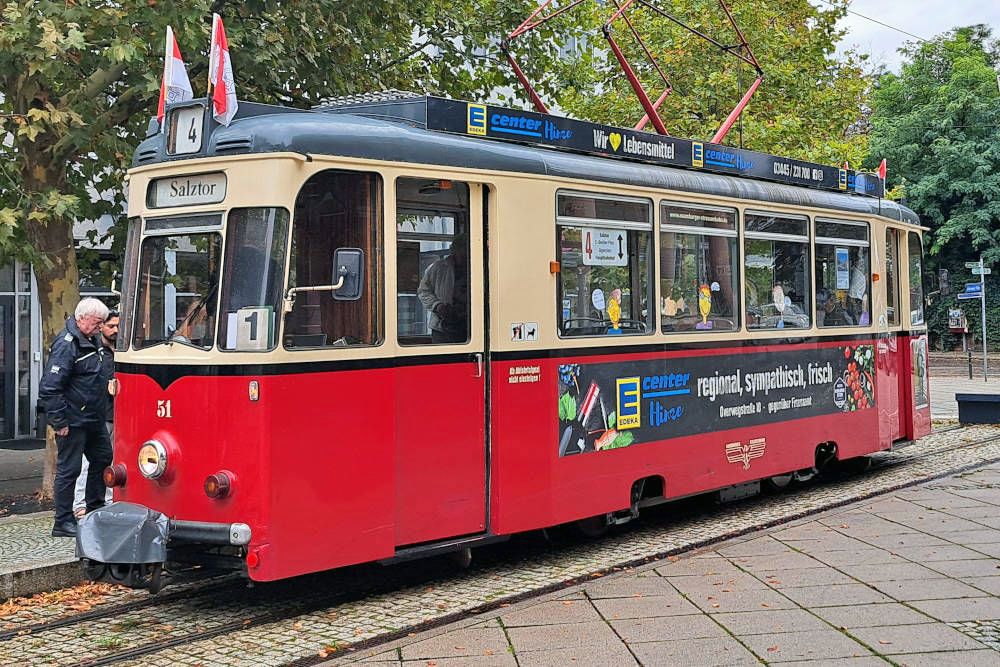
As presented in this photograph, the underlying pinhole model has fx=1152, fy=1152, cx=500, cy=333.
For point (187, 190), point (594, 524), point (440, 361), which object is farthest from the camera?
point (594, 524)

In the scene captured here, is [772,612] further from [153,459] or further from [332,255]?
[153,459]

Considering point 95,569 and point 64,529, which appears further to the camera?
point 64,529

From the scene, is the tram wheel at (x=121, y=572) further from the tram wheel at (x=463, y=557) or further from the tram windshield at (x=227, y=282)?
the tram wheel at (x=463, y=557)

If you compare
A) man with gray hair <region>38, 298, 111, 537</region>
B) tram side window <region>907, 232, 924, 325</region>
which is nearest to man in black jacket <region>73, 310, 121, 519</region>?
man with gray hair <region>38, 298, 111, 537</region>

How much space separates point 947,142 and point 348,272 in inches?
1501

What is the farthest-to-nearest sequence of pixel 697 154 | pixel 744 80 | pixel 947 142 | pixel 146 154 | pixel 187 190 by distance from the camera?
pixel 947 142 < pixel 744 80 < pixel 697 154 < pixel 146 154 < pixel 187 190

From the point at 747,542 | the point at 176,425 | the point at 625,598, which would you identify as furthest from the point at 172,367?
the point at 747,542

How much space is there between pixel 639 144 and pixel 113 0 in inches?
185

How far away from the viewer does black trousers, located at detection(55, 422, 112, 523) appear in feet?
28.6

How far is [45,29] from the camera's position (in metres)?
8.81

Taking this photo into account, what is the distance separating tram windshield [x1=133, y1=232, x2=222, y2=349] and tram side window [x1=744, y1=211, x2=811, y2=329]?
5052 millimetres

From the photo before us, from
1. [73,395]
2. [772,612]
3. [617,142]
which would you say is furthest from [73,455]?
[772,612]

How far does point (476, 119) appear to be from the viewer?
7953 millimetres

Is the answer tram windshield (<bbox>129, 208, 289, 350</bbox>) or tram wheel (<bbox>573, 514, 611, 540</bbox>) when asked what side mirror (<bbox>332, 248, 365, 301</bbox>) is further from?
tram wheel (<bbox>573, 514, 611, 540</bbox>)
